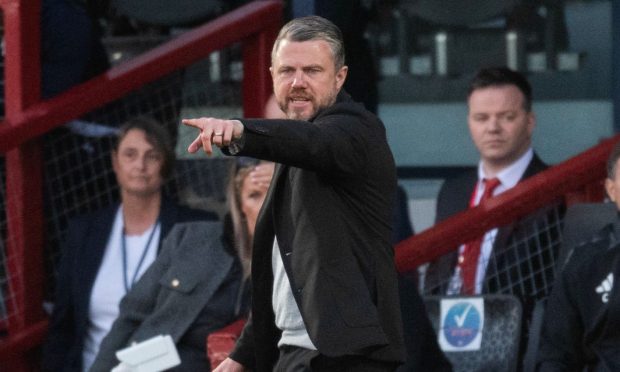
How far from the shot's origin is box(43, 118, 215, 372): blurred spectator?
625 cm

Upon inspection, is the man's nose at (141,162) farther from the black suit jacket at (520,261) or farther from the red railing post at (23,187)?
the black suit jacket at (520,261)

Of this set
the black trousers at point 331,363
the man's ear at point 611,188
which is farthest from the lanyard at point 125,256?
the black trousers at point 331,363

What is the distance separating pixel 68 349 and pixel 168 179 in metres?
0.84

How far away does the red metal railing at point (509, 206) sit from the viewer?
231 inches

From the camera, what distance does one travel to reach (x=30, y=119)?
633cm

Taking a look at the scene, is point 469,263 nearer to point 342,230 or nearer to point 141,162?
point 141,162

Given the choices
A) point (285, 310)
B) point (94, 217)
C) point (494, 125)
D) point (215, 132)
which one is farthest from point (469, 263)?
point (215, 132)

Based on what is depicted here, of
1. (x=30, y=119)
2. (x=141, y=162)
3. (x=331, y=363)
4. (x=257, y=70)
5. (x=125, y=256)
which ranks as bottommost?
(x=125, y=256)

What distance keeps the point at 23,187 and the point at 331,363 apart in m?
2.86

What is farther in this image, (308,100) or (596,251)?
(596,251)

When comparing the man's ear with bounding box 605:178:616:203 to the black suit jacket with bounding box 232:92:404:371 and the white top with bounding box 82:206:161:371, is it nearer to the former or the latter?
the black suit jacket with bounding box 232:92:404:371

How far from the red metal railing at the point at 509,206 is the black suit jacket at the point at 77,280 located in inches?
36.7

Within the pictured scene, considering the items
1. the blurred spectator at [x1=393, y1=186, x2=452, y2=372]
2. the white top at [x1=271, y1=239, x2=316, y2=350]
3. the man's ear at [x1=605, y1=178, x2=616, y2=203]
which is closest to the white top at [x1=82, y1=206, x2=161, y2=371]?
the blurred spectator at [x1=393, y1=186, x2=452, y2=372]

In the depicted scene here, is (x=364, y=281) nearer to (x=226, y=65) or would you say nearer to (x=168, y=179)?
(x=168, y=179)
